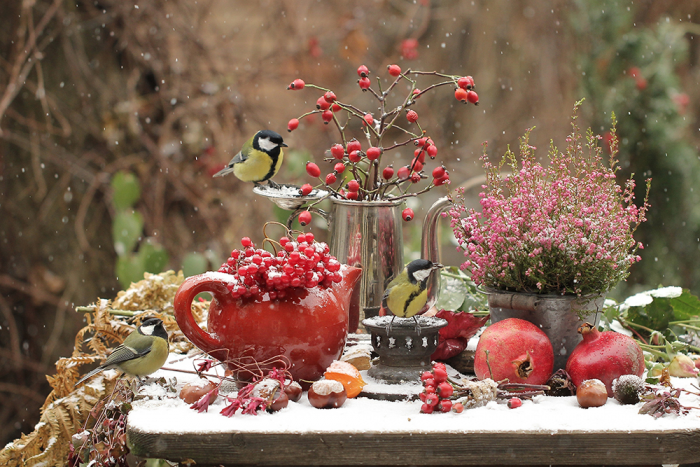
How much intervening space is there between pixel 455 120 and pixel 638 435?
2.55 meters

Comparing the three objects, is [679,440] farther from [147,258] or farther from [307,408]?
[147,258]

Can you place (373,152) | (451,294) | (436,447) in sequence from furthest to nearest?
(451,294), (373,152), (436,447)

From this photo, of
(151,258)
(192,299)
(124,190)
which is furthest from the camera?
(124,190)

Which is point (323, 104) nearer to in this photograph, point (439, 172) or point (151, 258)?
point (439, 172)

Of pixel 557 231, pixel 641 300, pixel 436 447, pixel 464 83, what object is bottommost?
pixel 436 447

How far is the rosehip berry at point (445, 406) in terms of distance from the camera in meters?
0.78

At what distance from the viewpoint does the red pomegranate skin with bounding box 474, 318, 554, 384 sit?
0.84 m

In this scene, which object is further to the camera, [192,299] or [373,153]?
[373,153]

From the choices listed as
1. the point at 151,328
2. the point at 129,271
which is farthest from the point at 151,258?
the point at 151,328

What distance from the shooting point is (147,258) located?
1.56 meters

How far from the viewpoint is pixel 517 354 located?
0.84 metres

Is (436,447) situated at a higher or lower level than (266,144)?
lower

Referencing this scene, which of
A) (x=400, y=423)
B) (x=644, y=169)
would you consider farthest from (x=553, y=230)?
(x=644, y=169)

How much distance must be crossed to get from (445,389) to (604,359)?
0.22 metres
